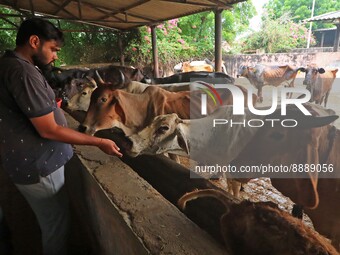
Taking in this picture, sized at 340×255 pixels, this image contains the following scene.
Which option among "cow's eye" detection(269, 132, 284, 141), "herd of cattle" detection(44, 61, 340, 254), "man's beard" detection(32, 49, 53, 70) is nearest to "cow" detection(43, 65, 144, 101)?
"herd of cattle" detection(44, 61, 340, 254)

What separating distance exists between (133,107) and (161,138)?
0.83m

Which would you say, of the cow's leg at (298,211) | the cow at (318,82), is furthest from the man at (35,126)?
the cow at (318,82)

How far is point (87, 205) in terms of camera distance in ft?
7.39

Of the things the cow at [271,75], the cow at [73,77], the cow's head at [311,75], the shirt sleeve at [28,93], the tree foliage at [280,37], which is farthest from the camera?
the tree foliage at [280,37]

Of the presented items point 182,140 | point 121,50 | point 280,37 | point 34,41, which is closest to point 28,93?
point 34,41

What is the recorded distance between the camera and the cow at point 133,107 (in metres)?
2.26

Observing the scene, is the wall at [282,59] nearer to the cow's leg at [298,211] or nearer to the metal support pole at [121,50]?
the metal support pole at [121,50]

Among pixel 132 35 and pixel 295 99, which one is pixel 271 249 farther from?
pixel 132 35

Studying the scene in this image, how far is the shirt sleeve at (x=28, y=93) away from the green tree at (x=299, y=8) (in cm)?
1769

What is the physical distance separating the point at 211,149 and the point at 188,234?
0.74 m

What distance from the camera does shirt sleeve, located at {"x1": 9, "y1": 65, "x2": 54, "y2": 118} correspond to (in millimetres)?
1324

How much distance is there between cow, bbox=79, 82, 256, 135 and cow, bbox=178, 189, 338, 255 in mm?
1024

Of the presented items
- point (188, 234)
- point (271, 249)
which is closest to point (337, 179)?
point (271, 249)

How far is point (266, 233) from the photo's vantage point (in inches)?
41.6
